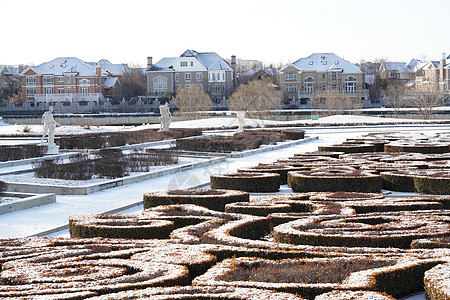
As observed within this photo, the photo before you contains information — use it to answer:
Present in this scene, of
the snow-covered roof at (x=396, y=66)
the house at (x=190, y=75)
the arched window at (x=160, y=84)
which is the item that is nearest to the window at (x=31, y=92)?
the house at (x=190, y=75)

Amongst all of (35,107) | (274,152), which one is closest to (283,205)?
(274,152)

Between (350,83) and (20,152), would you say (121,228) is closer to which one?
(20,152)

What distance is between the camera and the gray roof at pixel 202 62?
7494 cm

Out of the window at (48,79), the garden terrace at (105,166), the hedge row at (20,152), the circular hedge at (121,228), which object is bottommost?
the circular hedge at (121,228)

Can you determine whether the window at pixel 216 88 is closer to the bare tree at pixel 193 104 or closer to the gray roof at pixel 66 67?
the gray roof at pixel 66 67

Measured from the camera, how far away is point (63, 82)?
248 feet

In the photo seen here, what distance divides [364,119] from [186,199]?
113ft

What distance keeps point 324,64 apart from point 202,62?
14243 mm

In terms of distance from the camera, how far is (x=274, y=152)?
24.0 m

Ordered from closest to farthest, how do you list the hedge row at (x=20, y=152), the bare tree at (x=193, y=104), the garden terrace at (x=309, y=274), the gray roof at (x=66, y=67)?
the garden terrace at (x=309, y=274), the hedge row at (x=20, y=152), the bare tree at (x=193, y=104), the gray roof at (x=66, y=67)

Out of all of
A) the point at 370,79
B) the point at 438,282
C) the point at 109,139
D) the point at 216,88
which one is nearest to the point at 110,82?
the point at 216,88

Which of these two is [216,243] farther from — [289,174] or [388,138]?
[388,138]

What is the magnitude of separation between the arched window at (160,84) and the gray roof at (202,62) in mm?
1163

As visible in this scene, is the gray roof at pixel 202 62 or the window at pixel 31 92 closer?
the gray roof at pixel 202 62
